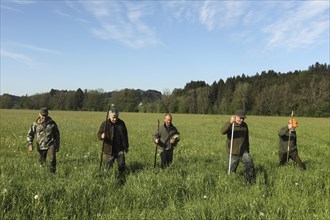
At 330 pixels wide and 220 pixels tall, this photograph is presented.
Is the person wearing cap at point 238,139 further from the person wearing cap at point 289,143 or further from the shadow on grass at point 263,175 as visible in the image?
the person wearing cap at point 289,143

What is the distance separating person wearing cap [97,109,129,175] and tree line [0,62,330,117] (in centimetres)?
8751

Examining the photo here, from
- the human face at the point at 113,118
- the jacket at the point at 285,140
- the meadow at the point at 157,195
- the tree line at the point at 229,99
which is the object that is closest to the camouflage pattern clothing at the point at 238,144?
the meadow at the point at 157,195

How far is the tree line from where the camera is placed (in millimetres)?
106894

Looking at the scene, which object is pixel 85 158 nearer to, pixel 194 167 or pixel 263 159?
pixel 194 167

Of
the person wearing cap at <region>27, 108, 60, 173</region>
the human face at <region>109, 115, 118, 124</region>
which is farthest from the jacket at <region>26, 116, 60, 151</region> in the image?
the human face at <region>109, 115, 118, 124</region>

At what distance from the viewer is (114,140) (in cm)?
994

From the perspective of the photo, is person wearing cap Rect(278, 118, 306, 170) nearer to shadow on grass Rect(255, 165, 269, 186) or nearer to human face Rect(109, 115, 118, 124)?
shadow on grass Rect(255, 165, 269, 186)

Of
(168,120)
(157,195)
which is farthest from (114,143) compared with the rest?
(157,195)

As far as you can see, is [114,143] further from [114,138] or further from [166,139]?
[166,139]

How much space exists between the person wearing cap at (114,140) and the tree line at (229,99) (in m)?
87.5

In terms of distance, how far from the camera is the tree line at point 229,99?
351ft

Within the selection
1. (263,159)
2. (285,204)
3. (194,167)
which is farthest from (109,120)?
(263,159)

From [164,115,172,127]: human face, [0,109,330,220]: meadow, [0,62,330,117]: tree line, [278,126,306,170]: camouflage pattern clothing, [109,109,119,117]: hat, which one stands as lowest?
[0,109,330,220]: meadow

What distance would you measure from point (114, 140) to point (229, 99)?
406 feet
